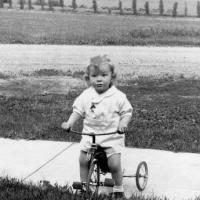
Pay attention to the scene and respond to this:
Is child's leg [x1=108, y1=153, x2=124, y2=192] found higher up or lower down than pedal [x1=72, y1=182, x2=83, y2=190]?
higher up

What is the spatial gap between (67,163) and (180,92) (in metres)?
4.57

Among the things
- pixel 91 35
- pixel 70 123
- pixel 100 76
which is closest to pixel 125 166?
pixel 70 123

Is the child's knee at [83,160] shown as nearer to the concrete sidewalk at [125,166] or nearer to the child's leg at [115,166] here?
the child's leg at [115,166]

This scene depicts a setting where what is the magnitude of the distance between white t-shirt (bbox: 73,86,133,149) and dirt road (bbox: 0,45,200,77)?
7118 millimetres

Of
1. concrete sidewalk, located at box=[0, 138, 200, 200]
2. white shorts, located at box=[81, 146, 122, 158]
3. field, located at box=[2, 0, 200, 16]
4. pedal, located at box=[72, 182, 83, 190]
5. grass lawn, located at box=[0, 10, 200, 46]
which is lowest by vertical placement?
concrete sidewalk, located at box=[0, 138, 200, 200]

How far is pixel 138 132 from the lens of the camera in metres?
6.65

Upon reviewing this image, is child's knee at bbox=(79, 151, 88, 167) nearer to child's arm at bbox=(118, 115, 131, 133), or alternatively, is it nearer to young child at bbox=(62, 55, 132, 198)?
young child at bbox=(62, 55, 132, 198)

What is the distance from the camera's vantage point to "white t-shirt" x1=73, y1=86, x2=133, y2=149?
14.4 ft

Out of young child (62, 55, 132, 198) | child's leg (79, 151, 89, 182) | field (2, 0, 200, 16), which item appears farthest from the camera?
field (2, 0, 200, 16)

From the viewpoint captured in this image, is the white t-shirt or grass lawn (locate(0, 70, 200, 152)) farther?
grass lawn (locate(0, 70, 200, 152))

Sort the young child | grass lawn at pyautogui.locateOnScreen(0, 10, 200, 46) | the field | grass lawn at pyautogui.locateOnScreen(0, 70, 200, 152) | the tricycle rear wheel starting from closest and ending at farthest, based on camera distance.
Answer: the young child < the tricycle rear wheel < grass lawn at pyautogui.locateOnScreen(0, 70, 200, 152) < grass lawn at pyautogui.locateOnScreen(0, 10, 200, 46) < the field

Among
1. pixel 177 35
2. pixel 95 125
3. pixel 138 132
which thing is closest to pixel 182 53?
pixel 177 35

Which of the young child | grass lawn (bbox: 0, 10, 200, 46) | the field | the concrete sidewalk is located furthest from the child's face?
the field

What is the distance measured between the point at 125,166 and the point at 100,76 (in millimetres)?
1410
